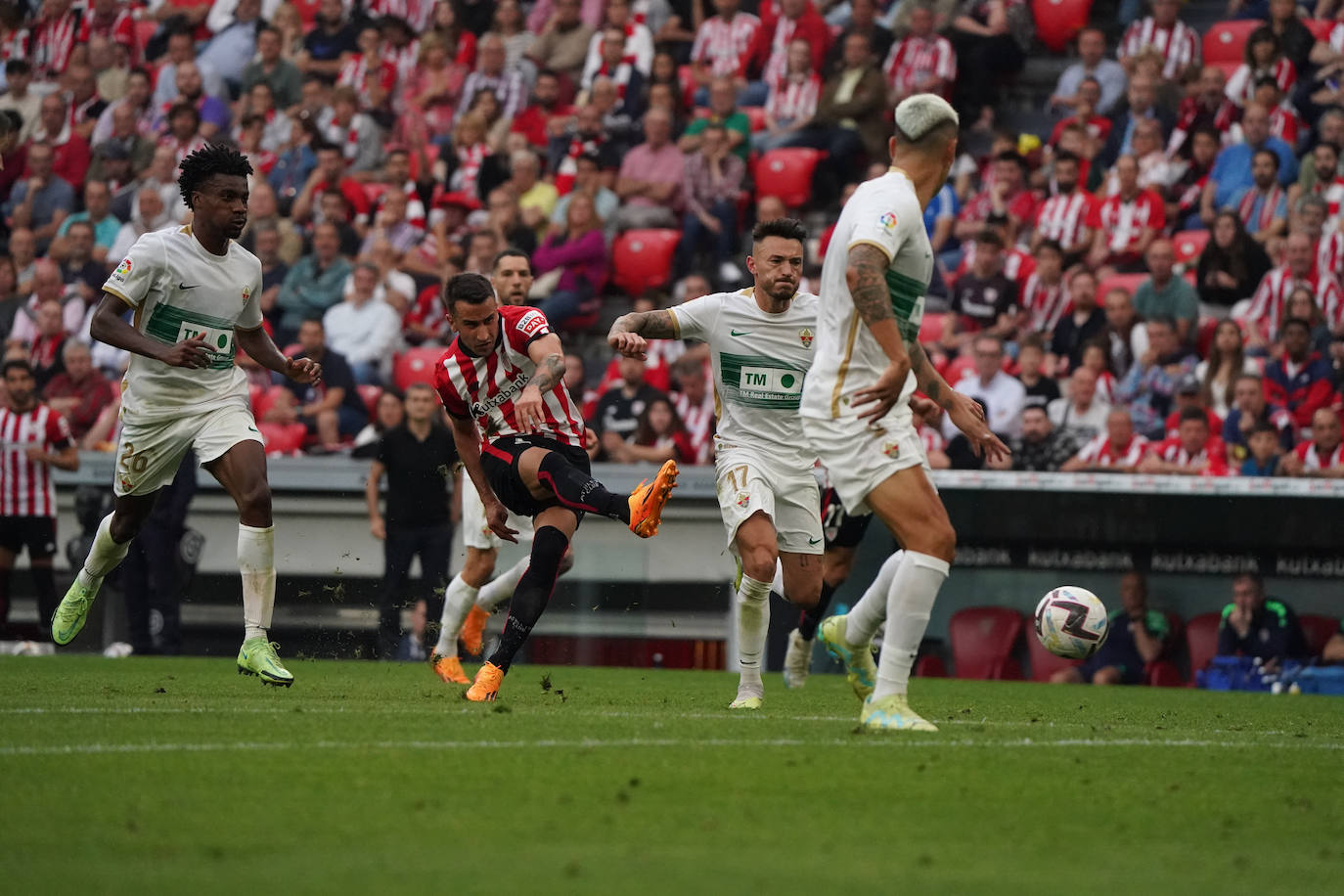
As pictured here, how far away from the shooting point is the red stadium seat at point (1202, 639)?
14.0 meters

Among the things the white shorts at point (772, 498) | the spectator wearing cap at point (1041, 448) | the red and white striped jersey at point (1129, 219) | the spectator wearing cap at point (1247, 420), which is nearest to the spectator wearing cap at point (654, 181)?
the red and white striped jersey at point (1129, 219)

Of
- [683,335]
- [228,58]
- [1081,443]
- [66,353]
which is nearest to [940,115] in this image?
[683,335]

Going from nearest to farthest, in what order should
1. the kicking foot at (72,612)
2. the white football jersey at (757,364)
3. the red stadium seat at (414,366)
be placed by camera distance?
1. the white football jersey at (757,364)
2. the kicking foot at (72,612)
3. the red stadium seat at (414,366)

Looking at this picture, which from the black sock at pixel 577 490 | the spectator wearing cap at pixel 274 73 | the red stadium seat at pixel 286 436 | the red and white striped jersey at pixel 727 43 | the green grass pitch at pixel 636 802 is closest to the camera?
the green grass pitch at pixel 636 802

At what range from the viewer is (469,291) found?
8.95 m

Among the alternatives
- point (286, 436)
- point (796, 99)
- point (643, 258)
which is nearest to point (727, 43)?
point (796, 99)

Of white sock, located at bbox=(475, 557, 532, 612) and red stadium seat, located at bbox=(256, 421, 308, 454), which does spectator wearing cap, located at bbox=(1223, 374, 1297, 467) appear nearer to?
white sock, located at bbox=(475, 557, 532, 612)

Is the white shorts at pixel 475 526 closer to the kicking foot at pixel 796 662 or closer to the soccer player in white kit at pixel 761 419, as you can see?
the kicking foot at pixel 796 662

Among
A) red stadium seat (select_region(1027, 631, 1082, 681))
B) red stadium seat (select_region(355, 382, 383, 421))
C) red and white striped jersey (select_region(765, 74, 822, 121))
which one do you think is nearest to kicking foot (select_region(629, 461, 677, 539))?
red stadium seat (select_region(1027, 631, 1082, 681))

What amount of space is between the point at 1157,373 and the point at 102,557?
29.9 feet

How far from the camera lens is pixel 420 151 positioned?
21047 millimetres

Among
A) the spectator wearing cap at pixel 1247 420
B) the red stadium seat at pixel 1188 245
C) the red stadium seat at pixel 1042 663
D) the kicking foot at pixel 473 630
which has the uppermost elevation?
the red stadium seat at pixel 1188 245

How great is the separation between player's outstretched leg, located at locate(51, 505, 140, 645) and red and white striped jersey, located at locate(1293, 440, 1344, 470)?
8.64m

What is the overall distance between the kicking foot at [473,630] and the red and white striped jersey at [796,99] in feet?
29.5
